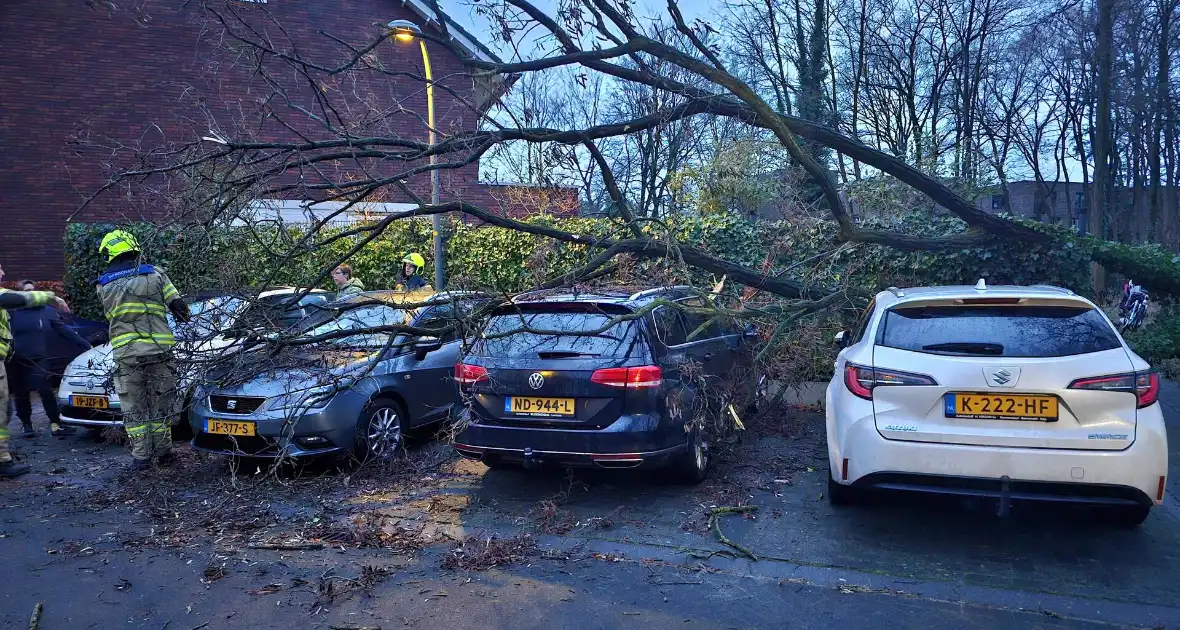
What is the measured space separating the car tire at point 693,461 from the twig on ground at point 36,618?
13.0 feet

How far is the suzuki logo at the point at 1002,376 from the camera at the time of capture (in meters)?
4.51

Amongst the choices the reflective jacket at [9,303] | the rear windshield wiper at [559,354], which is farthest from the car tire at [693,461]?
the reflective jacket at [9,303]

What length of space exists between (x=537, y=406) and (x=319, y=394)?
1716 millimetres

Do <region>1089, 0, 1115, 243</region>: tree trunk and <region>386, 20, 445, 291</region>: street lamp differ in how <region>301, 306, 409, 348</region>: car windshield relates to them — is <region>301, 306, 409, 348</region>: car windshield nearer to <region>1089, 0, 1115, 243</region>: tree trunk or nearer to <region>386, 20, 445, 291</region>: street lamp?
<region>386, 20, 445, 291</region>: street lamp

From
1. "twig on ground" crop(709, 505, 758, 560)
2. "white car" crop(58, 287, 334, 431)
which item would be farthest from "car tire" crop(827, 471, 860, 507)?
"white car" crop(58, 287, 334, 431)

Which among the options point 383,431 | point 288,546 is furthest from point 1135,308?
point 288,546

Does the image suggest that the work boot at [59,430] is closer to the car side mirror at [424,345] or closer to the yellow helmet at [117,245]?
the yellow helmet at [117,245]

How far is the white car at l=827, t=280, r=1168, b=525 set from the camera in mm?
4406

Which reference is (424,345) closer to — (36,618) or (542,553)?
(542,553)

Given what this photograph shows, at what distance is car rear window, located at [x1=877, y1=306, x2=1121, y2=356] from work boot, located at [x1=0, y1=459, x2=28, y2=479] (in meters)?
7.19

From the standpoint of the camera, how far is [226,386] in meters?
6.53

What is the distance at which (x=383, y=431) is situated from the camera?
23.0 ft

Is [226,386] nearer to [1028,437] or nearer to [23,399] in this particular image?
[23,399]

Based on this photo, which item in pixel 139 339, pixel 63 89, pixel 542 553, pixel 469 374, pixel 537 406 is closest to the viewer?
pixel 542 553
